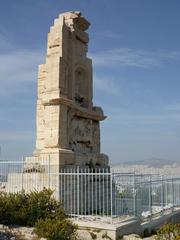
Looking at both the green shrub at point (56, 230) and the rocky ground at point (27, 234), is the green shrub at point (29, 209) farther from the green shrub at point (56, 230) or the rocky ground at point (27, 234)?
the green shrub at point (56, 230)

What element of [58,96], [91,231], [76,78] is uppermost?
[76,78]

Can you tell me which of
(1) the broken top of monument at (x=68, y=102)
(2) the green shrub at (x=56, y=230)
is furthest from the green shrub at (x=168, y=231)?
(1) the broken top of monument at (x=68, y=102)

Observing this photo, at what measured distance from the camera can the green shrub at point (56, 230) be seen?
8.80 m

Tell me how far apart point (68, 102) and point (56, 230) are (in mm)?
6879

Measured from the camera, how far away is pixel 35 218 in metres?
10.5

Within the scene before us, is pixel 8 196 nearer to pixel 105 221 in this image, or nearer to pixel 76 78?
pixel 105 221

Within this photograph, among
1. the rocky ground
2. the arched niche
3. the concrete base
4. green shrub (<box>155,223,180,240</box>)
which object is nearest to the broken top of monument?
the arched niche

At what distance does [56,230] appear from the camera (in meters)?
8.83

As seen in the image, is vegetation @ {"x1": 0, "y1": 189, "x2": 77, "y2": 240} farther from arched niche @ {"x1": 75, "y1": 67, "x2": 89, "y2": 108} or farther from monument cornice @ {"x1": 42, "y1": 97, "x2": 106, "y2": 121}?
arched niche @ {"x1": 75, "y1": 67, "x2": 89, "y2": 108}

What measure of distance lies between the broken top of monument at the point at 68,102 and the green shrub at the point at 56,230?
441cm

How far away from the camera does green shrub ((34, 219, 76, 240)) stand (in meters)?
8.80

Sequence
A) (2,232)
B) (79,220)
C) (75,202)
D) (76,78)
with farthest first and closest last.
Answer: (76,78) < (75,202) < (79,220) < (2,232)

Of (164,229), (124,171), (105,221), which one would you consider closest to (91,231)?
(105,221)

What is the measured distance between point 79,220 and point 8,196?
2340 millimetres
